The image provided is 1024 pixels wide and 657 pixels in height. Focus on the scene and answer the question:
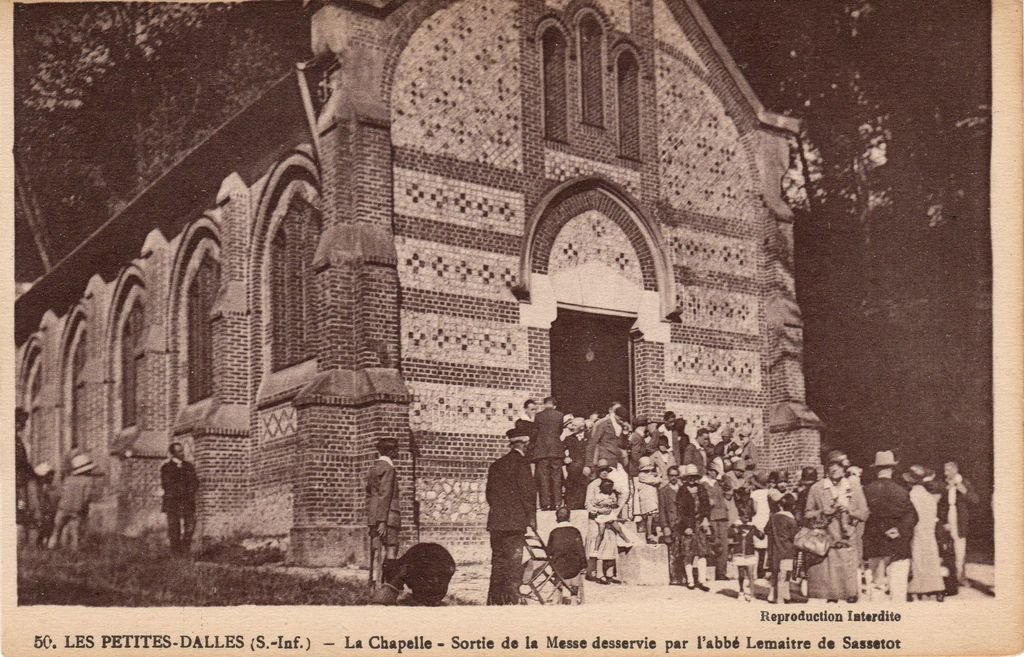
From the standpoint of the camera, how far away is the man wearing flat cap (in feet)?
45.6

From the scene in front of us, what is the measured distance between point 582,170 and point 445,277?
256 centimetres

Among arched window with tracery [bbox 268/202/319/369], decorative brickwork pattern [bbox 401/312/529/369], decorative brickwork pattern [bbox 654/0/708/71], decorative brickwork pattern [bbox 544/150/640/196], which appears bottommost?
decorative brickwork pattern [bbox 401/312/529/369]

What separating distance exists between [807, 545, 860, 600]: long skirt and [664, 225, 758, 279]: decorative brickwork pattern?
15.2 ft

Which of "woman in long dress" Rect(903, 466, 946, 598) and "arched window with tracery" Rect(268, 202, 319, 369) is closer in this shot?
"woman in long dress" Rect(903, 466, 946, 598)

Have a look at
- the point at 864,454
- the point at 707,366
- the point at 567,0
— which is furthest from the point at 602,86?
the point at 864,454

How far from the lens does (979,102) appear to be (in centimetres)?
1492

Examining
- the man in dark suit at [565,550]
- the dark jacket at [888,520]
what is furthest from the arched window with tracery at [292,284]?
the dark jacket at [888,520]

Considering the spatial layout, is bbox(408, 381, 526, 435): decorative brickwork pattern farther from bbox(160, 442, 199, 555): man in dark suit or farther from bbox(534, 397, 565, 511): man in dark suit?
bbox(160, 442, 199, 555): man in dark suit

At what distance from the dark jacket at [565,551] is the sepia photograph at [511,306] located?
3 cm

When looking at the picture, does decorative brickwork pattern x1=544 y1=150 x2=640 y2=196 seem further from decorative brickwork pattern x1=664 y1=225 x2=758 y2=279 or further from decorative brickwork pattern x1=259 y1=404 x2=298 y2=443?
decorative brickwork pattern x1=259 y1=404 x2=298 y2=443

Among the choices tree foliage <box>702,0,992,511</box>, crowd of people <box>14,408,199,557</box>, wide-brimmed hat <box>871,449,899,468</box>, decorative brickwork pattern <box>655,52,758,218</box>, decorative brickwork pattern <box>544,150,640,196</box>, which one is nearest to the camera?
crowd of people <box>14,408,199,557</box>

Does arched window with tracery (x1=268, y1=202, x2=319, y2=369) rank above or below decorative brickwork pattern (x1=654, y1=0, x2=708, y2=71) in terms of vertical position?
below

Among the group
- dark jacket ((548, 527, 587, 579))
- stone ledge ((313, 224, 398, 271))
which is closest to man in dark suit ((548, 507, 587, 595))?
dark jacket ((548, 527, 587, 579))

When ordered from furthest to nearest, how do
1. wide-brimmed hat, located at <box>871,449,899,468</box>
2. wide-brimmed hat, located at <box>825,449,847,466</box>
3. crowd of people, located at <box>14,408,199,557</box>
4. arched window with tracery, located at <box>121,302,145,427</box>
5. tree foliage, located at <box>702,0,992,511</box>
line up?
arched window with tracery, located at <box>121,302,145,427</box> → wide-brimmed hat, located at <box>825,449,847,466</box> → wide-brimmed hat, located at <box>871,449,899,468</box> → tree foliage, located at <box>702,0,992,511</box> → crowd of people, located at <box>14,408,199,557</box>
